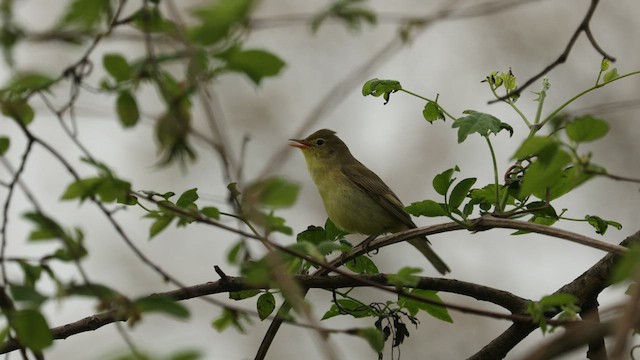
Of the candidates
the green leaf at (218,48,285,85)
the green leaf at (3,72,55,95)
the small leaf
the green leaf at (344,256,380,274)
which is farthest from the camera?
the green leaf at (344,256,380,274)

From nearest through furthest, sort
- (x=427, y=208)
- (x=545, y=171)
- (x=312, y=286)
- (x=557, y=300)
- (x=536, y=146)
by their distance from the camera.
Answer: (x=536, y=146), (x=545, y=171), (x=557, y=300), (x=312, y=286), (x=427, y=208)

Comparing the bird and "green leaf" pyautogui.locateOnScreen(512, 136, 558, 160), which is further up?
the bird

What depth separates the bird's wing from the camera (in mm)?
5145

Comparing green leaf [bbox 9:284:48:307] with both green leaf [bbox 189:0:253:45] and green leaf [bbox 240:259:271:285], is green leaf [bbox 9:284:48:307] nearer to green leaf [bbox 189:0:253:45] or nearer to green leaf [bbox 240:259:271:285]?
green leaf [bbox 240:259:271:285]

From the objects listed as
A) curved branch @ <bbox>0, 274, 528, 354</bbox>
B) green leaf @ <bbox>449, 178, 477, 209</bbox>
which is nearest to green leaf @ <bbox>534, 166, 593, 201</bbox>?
green leaf @ <bbox>449, 178, 477, 209</bbox>

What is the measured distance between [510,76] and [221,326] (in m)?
1.12

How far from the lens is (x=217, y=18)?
1.23 metres

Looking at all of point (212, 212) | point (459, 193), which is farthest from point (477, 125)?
point (212, 212)

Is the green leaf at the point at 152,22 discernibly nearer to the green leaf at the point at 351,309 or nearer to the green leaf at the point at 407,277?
the green leaf at the point at 407,277

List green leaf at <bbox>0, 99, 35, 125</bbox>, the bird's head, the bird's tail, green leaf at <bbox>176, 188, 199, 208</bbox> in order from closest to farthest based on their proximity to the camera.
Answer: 1. green leaf at <bbox>0, 99, 35, 125</bbox>
2. green leaf at <bbox>176, 188, 199, 208</bbox>
3. the bird's tail
4. the bird's head

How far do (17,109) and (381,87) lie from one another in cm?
120

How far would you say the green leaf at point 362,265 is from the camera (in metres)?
2.66

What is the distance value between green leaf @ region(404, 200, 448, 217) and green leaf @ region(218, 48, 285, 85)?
1.07 m

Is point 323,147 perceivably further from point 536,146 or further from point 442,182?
point 536,146
